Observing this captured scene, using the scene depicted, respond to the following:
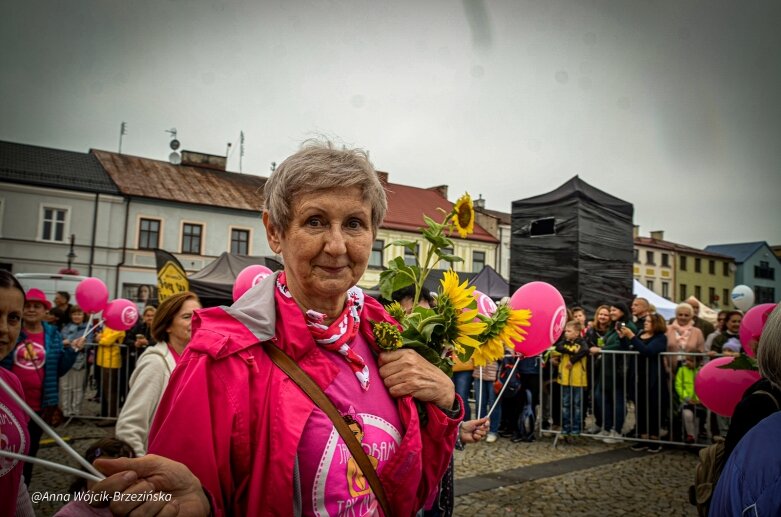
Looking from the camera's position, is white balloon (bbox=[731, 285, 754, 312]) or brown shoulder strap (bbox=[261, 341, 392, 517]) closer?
brown shoulder strap (bbox=[261, 341, 392, 517])

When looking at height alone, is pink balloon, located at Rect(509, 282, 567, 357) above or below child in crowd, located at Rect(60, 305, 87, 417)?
above

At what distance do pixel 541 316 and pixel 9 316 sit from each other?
316 centimetres

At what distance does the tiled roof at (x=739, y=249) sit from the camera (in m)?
57.8

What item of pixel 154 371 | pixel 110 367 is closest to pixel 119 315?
pixel 110 367

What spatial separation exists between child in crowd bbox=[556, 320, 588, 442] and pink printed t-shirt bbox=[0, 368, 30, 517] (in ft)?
24.5

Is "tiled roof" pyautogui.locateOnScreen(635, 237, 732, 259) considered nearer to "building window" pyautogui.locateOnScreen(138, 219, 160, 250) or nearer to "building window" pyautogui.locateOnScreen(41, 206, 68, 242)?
"building window" pyautogui.locateOnScreen(138, 219, 160, 250)

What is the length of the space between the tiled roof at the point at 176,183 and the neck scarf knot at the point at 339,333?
90.6 ft

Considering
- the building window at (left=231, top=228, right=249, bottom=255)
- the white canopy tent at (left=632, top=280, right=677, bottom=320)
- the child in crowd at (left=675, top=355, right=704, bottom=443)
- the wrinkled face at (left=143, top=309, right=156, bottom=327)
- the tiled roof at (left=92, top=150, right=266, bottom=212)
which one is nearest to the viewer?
the child in crowd at (left=675, top=355, right=704, bottom=443)

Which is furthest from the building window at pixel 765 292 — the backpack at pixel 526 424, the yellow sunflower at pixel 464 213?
the yellow sunflower at pixel 464 213

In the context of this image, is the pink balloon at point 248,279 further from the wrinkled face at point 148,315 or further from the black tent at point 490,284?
the black tent at point 490,284

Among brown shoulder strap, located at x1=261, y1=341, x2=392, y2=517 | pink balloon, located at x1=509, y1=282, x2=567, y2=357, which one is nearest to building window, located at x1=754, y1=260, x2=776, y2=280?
pink balloon, located at x1=509, y1=282, x2=567, y2=357

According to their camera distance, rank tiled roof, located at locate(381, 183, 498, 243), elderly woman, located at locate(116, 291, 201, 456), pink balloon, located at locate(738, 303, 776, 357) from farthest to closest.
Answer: tiled roof, located at locate(381, 183, 498, 243)
pink balloon, located at locate(738, 303, 776, 357)
elderly woman, located at locate(116, 291, 201, 456)

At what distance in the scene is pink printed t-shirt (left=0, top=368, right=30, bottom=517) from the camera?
181cm

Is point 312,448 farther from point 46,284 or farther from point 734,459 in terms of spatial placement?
point 46,284
